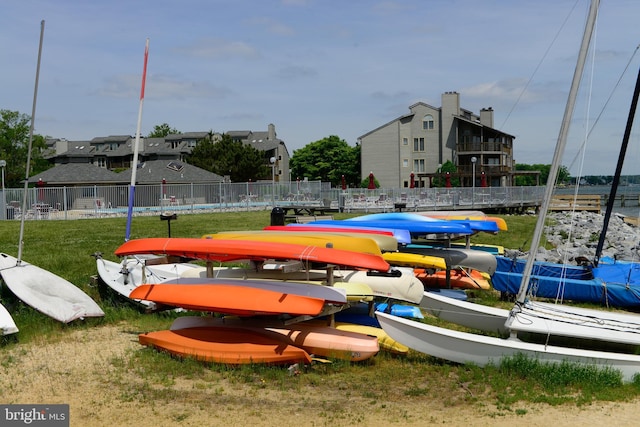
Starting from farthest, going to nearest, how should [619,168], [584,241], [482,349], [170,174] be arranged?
1. [170,174]
2. [584,241]
3. [619,168]
4. [482,349]

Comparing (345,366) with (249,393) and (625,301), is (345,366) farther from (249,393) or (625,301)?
(625,301)

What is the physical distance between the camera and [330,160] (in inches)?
3898

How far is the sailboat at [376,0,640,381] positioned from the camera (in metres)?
8.43

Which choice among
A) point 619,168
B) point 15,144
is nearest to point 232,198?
point 619,168

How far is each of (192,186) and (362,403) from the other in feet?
106

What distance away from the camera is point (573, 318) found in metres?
9.71

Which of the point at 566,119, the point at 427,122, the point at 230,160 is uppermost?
the point at 427,122

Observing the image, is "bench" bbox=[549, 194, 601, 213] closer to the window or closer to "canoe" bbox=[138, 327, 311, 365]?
the window

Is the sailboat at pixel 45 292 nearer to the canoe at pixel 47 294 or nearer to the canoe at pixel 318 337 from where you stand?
the canoe at pixel 47 294

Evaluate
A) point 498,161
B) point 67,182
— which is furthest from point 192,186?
point 498,161

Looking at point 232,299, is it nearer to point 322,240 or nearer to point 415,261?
point 322,240

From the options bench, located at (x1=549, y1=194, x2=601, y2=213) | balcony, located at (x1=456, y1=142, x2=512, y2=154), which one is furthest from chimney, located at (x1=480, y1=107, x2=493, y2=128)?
bench, located at (x1=549, y1=194, x2=601, y2=213)

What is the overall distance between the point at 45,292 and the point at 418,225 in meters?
8.26

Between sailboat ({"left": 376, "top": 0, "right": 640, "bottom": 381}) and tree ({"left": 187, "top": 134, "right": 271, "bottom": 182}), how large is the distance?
58.2 m
